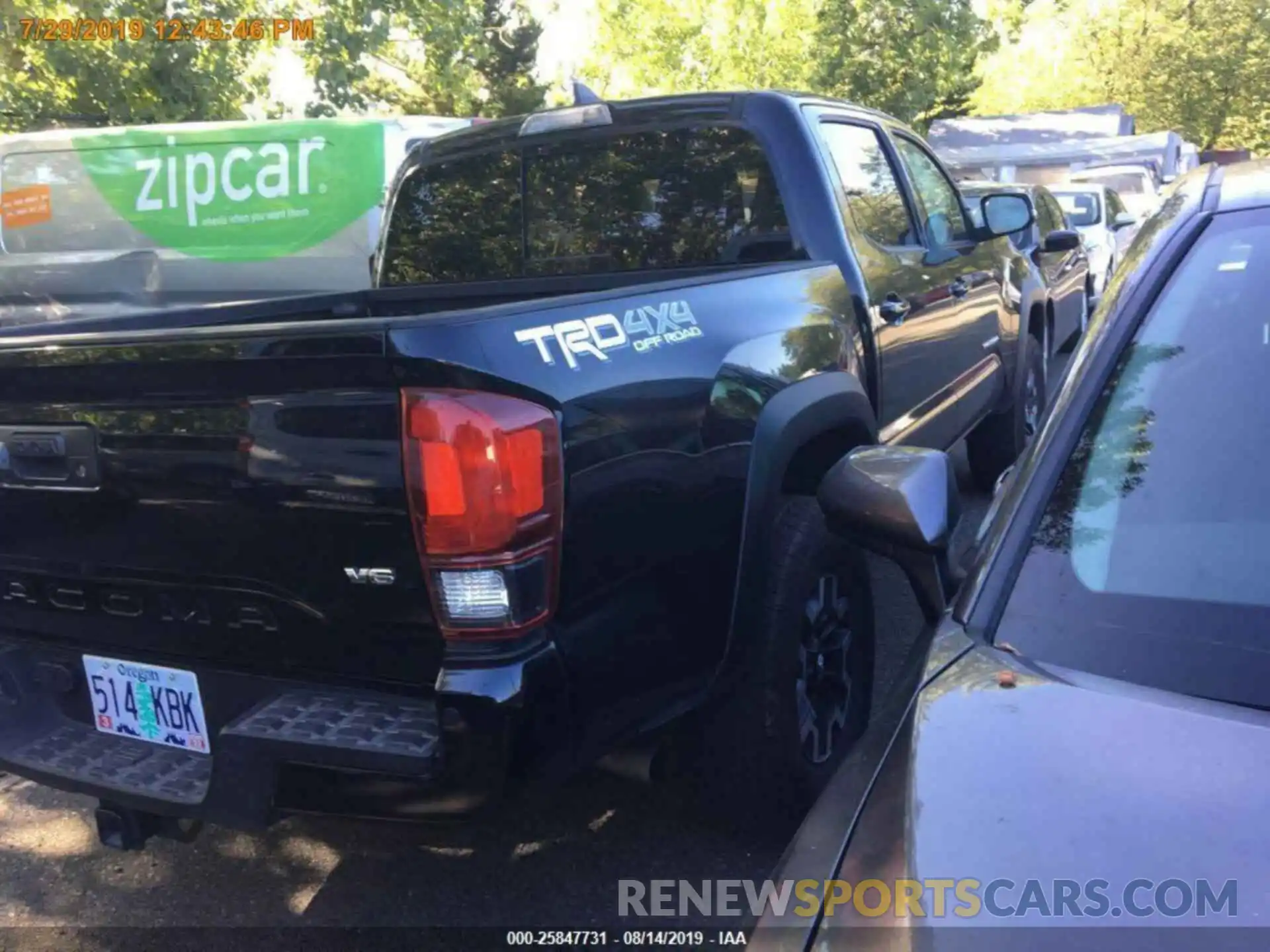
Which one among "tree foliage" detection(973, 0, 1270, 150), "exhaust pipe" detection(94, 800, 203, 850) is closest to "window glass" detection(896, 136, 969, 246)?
"exhaust pipe" detection(94, 800, 203, 850)

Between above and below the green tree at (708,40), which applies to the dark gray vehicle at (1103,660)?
below

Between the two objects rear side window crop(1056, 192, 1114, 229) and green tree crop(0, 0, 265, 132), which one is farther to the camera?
green tree crop(0, 0, 265, 132)

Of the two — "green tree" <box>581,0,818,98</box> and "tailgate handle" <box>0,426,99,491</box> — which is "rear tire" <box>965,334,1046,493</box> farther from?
"green tree" <box>581,0,818,98</box>

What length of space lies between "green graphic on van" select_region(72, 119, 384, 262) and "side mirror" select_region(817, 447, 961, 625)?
697 cm

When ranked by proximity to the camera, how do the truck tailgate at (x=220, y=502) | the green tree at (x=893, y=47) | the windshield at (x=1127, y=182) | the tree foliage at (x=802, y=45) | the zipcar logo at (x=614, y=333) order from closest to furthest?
Answer: the truck tailgate at (x=220, y=502)
the zipcar logo at (x=614, y=333)
the windshield at (x=1127, y=182)
the green tree at (x=893, y=47)
the tree foliage at (x=802, y=45)

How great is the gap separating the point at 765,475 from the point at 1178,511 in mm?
1179

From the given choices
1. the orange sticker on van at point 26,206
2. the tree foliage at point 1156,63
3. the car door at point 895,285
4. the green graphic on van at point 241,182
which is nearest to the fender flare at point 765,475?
the car door at point 895,285

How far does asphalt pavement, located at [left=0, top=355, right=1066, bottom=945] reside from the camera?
3002mm

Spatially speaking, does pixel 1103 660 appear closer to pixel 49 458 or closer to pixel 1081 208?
pixel 49 458

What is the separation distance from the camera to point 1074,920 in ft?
4.12

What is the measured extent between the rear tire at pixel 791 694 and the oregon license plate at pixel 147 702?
115 cm

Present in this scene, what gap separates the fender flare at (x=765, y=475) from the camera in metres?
2.81

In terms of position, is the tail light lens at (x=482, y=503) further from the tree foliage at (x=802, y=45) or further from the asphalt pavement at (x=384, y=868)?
the tree foliage at (x=802, y=45)

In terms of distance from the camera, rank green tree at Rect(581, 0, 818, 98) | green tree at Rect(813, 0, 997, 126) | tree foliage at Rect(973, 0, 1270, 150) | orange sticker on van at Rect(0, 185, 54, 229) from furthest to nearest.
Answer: tree foliage at Rect(973, 0, 1270, 150) → green tree at Rect(581, 0, 818, 98) → green tree at Rect(813, 0, 997, 126) → orange sticker on van at Rect(0, 185, 54, 229)
